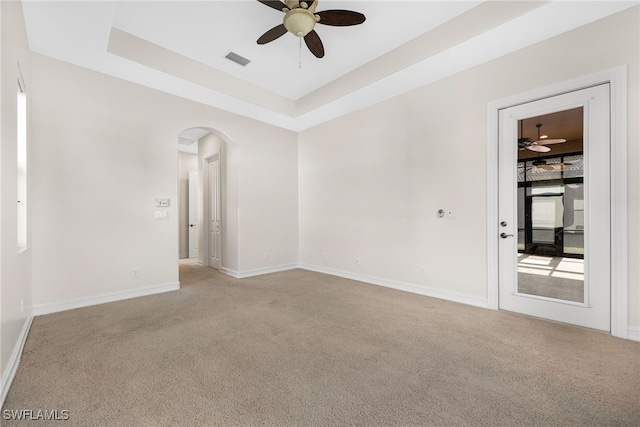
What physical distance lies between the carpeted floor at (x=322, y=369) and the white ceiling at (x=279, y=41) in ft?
10.0

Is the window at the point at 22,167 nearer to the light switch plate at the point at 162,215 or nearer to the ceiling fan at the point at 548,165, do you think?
the light switch plate at the point at 162,215

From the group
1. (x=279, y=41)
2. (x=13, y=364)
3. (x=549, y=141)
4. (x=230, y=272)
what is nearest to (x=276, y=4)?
(x=279, y=41)

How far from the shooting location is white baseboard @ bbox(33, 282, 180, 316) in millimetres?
3230

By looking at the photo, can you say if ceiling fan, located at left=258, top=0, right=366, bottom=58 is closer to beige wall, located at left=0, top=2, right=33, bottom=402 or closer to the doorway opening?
beige wall, located at left=0, top=2, right=33, bottom=402

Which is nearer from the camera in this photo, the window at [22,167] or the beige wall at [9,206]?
the beige wall at [9,206]

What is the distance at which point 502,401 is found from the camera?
171 cm

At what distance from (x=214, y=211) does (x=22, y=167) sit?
3342mm

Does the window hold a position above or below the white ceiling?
below

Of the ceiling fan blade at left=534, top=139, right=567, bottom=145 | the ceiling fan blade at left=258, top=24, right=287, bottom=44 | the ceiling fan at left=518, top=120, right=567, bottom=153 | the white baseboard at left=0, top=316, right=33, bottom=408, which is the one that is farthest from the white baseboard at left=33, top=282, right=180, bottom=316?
the ceiling fan blade at left=534, top=139, right=567, bottom=145

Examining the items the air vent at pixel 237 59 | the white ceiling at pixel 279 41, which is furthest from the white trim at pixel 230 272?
the air vent at pixel 237 59

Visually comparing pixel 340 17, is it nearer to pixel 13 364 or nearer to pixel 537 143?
pixel 537 143

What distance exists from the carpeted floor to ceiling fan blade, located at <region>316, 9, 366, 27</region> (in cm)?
309

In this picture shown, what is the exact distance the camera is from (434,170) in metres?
3.90

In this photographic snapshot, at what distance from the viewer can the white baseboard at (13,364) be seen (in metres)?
1.73
